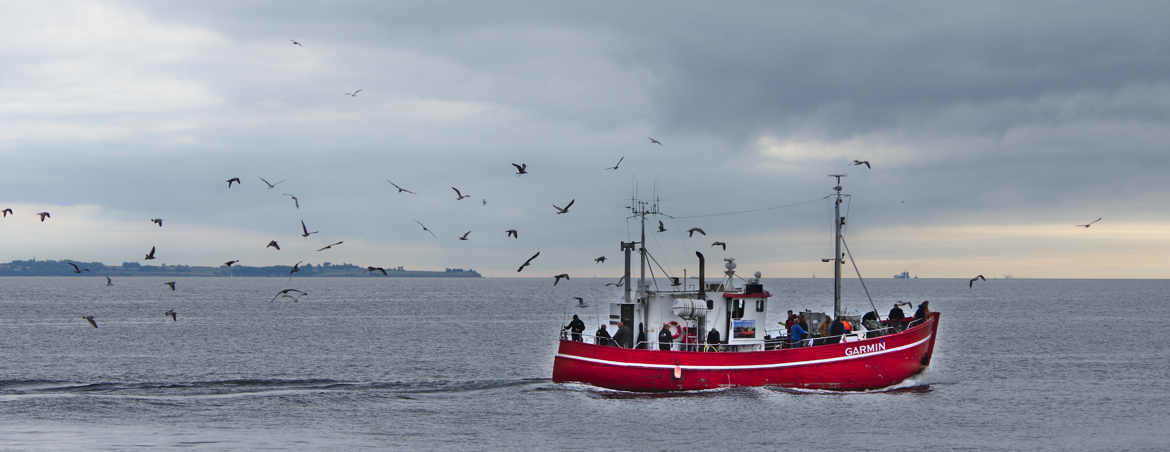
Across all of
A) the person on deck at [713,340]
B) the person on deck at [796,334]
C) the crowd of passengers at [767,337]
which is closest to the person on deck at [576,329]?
the crowd of passengers at [767,337]

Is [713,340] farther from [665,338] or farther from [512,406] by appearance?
[512,406]

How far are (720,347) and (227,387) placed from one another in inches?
746

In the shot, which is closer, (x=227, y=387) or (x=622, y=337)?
(x=622, y=337)

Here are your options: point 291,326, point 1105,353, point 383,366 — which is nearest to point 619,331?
point 383,366

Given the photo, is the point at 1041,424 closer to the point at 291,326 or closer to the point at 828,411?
the point at 828,411

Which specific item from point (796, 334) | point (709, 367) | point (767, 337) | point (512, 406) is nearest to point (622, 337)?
point (709, 367)

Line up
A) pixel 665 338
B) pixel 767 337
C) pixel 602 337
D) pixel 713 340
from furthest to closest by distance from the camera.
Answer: pixel 767 337
pixel 713 340
pixel 602 337
pixel 665 338

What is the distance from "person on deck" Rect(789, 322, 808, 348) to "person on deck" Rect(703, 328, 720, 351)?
2.55 metres

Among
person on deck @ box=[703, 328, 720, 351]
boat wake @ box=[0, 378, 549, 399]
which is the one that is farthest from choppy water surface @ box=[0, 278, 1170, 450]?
person on deck @ box=[703, 328, 720, 351]

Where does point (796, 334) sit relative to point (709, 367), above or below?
above

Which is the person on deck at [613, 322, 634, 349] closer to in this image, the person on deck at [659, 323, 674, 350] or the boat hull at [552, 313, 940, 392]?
the boat hull at [552, 313, 940, 392]

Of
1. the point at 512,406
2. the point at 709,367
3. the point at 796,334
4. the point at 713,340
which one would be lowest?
the point at 512,406

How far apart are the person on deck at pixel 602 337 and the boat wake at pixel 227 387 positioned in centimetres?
514

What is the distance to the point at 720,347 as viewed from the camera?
41.5 m
